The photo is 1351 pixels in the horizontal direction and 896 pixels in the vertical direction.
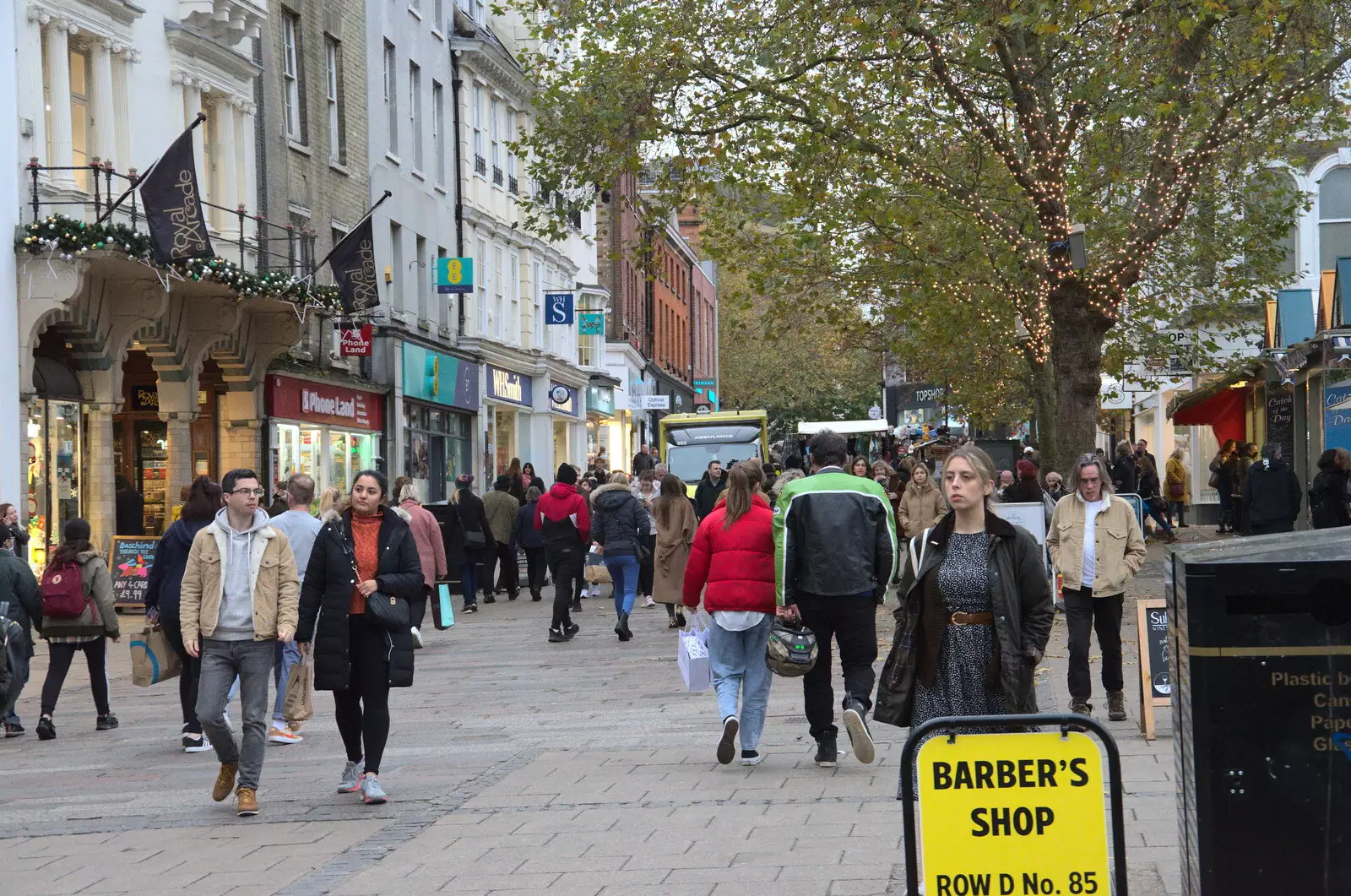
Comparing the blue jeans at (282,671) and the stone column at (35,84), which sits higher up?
the stone column at (35,84)

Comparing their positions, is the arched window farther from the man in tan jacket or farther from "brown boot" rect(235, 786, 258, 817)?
"brown boot" rect(235, 786, 258, 817)

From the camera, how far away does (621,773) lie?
994 centimetres

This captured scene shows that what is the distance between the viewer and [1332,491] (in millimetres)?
20219

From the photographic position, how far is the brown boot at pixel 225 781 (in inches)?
372

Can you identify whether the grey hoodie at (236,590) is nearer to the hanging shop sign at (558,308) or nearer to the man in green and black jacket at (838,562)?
the man in green and black jacket at (838,562)

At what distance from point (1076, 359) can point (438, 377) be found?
58.9 ft

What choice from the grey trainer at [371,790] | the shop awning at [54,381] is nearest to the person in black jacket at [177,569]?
the grey trainer at [371,790]

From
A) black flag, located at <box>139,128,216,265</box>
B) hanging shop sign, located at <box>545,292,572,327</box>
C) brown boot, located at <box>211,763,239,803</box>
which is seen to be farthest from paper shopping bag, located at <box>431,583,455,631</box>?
hanging shop sign, located at <box>545,292,572,327</box>

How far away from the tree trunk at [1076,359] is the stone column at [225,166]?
11.7 metres

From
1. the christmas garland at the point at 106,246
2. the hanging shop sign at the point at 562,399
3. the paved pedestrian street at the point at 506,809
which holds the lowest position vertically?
the paved pedestrian street at the point at 506,809

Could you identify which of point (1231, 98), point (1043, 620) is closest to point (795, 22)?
point (1231, 98)

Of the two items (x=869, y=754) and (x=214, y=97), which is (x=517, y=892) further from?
(x=214, y=97)

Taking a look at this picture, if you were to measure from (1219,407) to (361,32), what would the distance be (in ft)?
56.9

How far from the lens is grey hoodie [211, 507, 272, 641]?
9.30 m
